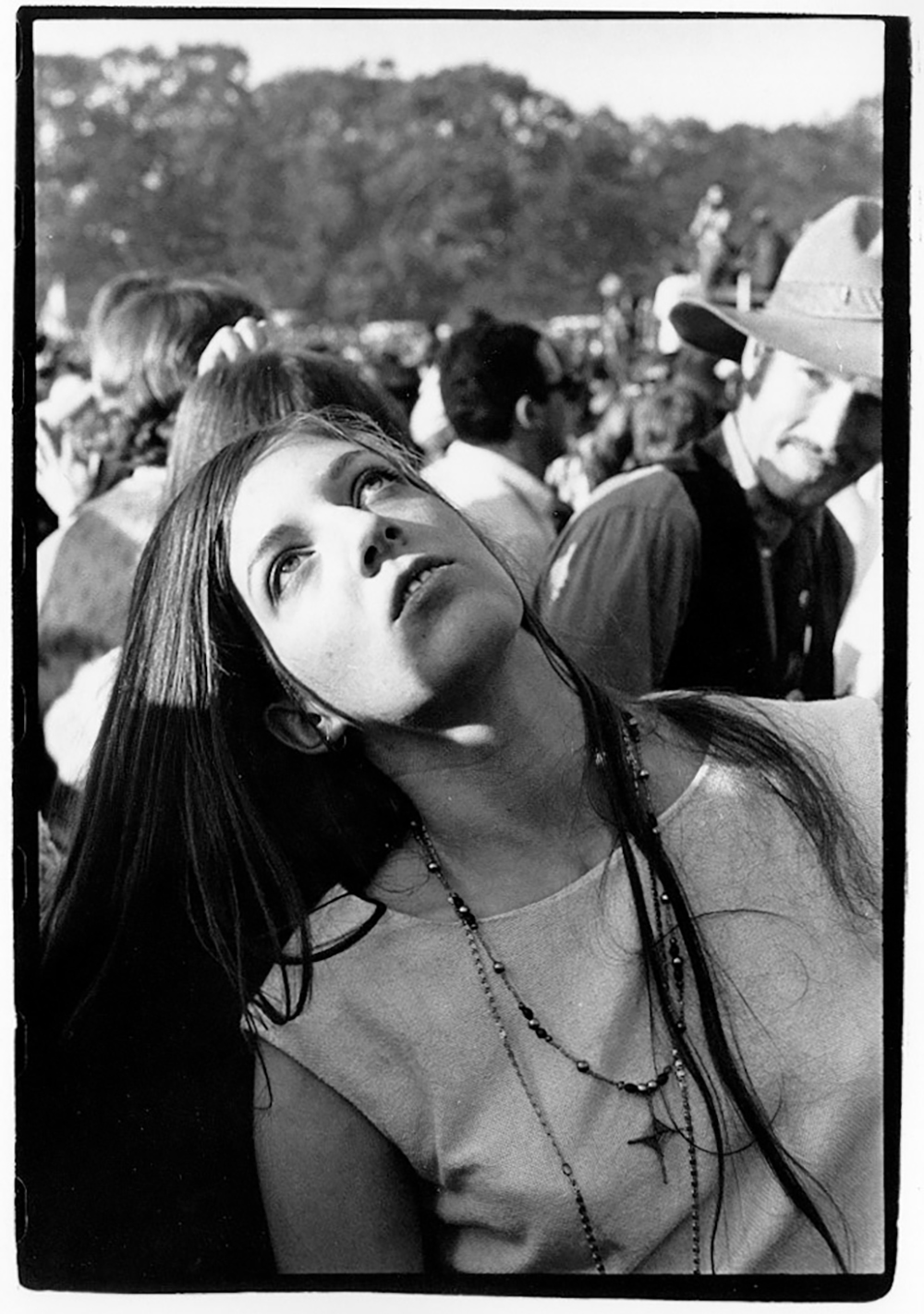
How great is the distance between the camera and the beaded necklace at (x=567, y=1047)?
1823 millimetres

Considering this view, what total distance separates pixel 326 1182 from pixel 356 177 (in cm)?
130

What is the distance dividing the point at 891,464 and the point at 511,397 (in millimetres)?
518

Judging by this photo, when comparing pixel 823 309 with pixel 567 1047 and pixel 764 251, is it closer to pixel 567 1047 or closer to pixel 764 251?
pixel 764 251

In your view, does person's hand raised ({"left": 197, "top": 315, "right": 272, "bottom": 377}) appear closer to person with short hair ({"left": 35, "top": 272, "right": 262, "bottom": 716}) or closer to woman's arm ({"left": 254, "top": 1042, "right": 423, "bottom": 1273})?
person with short hair ({"left": 35, "top": 272, "right": 262, "bottom": 716})

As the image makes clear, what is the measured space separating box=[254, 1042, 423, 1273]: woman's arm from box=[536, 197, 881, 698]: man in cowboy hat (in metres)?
0.66

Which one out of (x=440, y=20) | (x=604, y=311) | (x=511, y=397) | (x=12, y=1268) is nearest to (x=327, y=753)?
(x=511, y=397)

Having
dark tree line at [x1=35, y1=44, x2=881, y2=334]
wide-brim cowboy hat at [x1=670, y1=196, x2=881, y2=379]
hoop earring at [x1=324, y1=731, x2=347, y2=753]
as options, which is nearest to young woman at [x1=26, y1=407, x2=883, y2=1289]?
hoop earring at [x1=324, y1=731, x2=347, y2=753]

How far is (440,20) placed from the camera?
193 centimetres

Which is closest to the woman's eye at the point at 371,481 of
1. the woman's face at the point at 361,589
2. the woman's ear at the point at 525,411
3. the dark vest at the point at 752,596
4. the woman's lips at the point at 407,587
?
the woman's face at the point at 361,589

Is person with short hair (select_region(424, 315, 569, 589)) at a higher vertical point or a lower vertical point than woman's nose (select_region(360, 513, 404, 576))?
higher

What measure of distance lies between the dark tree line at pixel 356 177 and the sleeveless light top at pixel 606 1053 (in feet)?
2.47

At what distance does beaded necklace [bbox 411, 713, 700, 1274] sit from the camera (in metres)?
1.82

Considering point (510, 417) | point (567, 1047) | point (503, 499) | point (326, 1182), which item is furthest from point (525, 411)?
point (326, 1182)

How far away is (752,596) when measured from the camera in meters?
1.99
